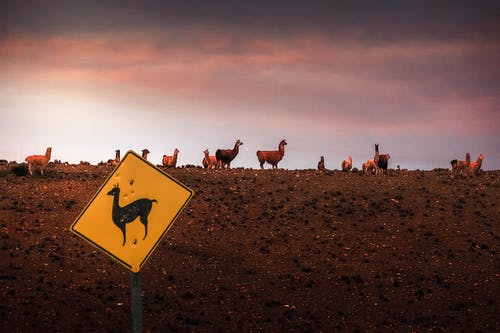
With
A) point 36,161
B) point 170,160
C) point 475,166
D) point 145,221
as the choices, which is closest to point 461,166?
point 475,166

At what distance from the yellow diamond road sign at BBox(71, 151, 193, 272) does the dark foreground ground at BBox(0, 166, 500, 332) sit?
1905 cm

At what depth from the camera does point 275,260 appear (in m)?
34.3

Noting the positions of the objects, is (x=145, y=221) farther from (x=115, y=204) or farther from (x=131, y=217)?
(x=115, y=204)

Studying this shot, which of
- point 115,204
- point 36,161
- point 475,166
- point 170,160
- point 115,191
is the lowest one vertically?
point 115,204

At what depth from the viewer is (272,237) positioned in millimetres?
37844

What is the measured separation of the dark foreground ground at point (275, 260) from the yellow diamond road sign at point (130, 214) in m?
19.1

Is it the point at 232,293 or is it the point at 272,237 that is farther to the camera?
the point at 272,237

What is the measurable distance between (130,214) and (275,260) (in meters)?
28.0

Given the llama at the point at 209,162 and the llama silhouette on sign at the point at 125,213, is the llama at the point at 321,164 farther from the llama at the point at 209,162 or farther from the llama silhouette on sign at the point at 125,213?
the llama silhouette on sign at the point at 125,213

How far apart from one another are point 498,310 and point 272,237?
1392 centimetres

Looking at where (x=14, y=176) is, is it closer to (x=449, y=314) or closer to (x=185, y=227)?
(x=185, y=227)

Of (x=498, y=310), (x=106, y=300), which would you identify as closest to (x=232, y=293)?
(x=106, y=300)

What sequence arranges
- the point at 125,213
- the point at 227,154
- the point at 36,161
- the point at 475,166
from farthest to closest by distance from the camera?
the point at 227,154 → the point at 475,166 → the point at 36,161 → the point at 125,213

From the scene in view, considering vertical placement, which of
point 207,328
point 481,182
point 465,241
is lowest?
point 207,328
